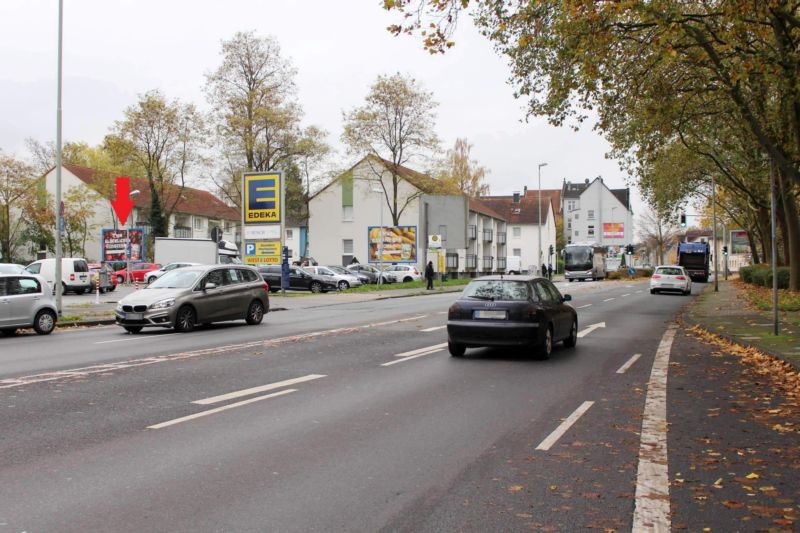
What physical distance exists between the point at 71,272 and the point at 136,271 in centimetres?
1109

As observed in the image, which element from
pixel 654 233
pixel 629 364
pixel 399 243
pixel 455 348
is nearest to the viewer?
pixel 629 364

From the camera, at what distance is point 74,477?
5266 mm

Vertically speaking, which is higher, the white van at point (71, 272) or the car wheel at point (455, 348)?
the white van at point (71, 272)

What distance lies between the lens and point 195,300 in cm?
1784

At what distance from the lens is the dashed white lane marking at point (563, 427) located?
633cm

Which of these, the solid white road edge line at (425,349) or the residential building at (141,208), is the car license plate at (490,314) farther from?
the residential building at (141,208)

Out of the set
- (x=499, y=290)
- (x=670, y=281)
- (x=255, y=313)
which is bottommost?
(x=255, y=313)

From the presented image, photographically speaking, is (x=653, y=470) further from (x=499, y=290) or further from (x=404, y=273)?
(x=404, y=273)

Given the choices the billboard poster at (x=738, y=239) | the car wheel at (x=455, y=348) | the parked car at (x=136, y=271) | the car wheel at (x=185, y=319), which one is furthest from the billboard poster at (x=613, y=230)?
the car wheel at (x=455, y=348)

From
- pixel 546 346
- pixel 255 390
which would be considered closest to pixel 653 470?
pixel 255 390

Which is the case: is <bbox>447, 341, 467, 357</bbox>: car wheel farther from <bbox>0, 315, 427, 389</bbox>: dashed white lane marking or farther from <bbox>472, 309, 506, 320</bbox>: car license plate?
<bbox>0, 315, 427, 389</bbox>: dashed white lane marking

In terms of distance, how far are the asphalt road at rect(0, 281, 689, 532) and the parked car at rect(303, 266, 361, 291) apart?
30470mm

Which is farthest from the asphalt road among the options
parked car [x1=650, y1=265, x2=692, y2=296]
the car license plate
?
parked car [x1=650, y1=265, x2=692, y2=296]

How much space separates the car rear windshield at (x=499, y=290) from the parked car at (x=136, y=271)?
3844 centimetres
